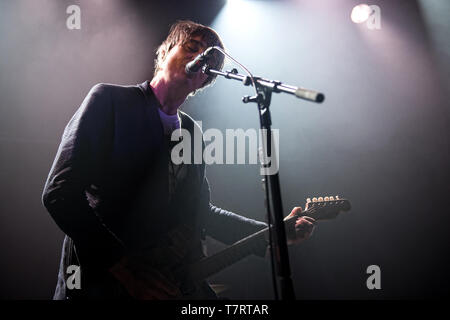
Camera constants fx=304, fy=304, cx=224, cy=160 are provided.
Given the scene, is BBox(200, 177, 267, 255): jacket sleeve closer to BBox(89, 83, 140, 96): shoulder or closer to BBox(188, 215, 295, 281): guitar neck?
BBox(188, 215, 295, 281): guitar neck

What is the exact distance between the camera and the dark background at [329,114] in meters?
2.73

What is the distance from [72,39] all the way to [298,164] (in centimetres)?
252

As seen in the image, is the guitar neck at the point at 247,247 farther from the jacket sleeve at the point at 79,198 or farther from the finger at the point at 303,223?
the jacket sleeve at the point at 79,198

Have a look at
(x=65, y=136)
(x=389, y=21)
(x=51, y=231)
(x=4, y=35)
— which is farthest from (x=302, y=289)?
(x=4, y=35)

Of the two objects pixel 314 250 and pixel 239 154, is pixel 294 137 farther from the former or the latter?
pixel 314 250

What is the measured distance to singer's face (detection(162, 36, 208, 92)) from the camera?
6.30ft

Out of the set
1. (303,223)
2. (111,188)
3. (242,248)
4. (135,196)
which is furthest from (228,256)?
(111,188)

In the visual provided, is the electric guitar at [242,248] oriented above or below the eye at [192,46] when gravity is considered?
below

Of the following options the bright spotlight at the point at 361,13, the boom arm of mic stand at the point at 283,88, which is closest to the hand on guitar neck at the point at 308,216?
the boom arm of mic stand at the point at 283,88

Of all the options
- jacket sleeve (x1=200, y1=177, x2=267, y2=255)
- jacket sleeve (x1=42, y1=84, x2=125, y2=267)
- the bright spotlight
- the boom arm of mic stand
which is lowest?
jacket sleeve (x1=200, y1=177, x2=267, y2=255)

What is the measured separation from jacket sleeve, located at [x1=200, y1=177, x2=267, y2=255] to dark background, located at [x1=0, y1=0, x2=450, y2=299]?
3.29 ft

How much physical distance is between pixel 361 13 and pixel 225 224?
2916 mm

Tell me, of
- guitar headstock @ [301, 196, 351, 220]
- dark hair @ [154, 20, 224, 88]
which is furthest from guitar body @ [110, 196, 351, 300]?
dark hair @ [154, 20, 224, 88]

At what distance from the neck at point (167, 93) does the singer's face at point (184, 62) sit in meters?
0.04
